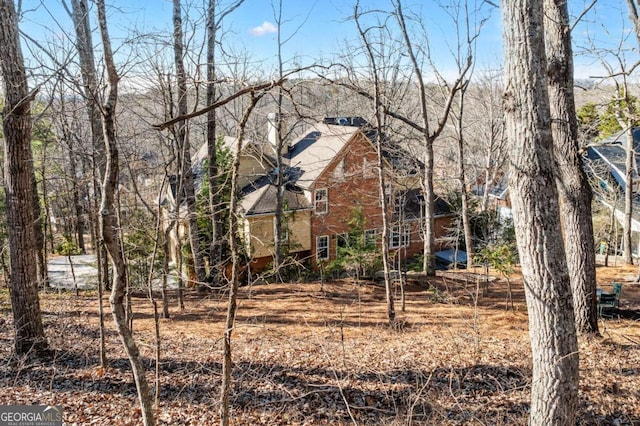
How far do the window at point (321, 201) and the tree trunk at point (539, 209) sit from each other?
48.3 feet

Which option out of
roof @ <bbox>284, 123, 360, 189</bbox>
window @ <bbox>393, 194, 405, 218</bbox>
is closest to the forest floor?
window @ <bbox>393, 194, 405, 218</bbox>

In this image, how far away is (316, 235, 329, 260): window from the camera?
61.9ft

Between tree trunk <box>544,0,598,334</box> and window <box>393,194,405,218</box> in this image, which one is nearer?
tree trunk <box>544,0,598,334</box>

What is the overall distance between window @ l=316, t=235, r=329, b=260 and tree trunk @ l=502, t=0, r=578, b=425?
15191mm

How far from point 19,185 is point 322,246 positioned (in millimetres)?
14124

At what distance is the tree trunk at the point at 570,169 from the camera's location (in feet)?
19.7

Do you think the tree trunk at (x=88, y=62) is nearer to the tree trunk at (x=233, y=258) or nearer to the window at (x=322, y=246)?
the tree trunk at (x=233, y=258)

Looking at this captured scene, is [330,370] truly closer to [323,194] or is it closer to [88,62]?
[88,62]

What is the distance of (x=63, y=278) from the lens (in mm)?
15812

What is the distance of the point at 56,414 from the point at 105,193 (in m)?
3.61

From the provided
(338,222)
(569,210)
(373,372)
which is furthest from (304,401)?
(338,222)

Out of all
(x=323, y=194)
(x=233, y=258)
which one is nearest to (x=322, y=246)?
(x=323, y=194)

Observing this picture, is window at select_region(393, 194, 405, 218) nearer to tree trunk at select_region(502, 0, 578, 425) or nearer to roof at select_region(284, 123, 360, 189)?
roof at select_region(284, 123, 360, 189)

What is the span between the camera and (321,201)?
18.4 meters
